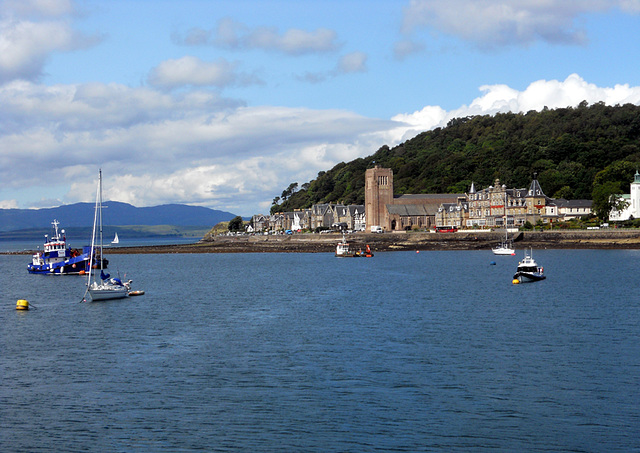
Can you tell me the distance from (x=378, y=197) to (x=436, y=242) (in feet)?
136

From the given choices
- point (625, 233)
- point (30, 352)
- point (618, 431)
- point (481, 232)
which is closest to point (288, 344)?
point (30, 352)

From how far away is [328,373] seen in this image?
2497 cm

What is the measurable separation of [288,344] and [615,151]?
143408 mm

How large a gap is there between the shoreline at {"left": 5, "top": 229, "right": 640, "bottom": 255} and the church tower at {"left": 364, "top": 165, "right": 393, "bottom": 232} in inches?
702

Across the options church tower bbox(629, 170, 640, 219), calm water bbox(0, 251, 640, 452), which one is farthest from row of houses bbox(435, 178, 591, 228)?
calm water bbox(0, 251, 640, 452)

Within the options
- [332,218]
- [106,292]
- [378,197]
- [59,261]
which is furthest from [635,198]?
[106,292]

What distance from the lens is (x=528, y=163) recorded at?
160125 millimetres

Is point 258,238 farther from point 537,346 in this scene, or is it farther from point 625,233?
point 537,346

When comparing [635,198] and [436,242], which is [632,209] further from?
[436,242]

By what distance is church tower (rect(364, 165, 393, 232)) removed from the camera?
159625 millimetres

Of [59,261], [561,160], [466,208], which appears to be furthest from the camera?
[561,160]

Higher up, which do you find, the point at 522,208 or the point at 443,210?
the point at 443,210

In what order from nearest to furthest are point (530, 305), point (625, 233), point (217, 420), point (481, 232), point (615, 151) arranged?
point (217, 420)
point (530, 305)
point (625, 233)
point (481, 232)
point (615, 151)

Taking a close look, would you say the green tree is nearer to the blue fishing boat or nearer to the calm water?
the calm water
